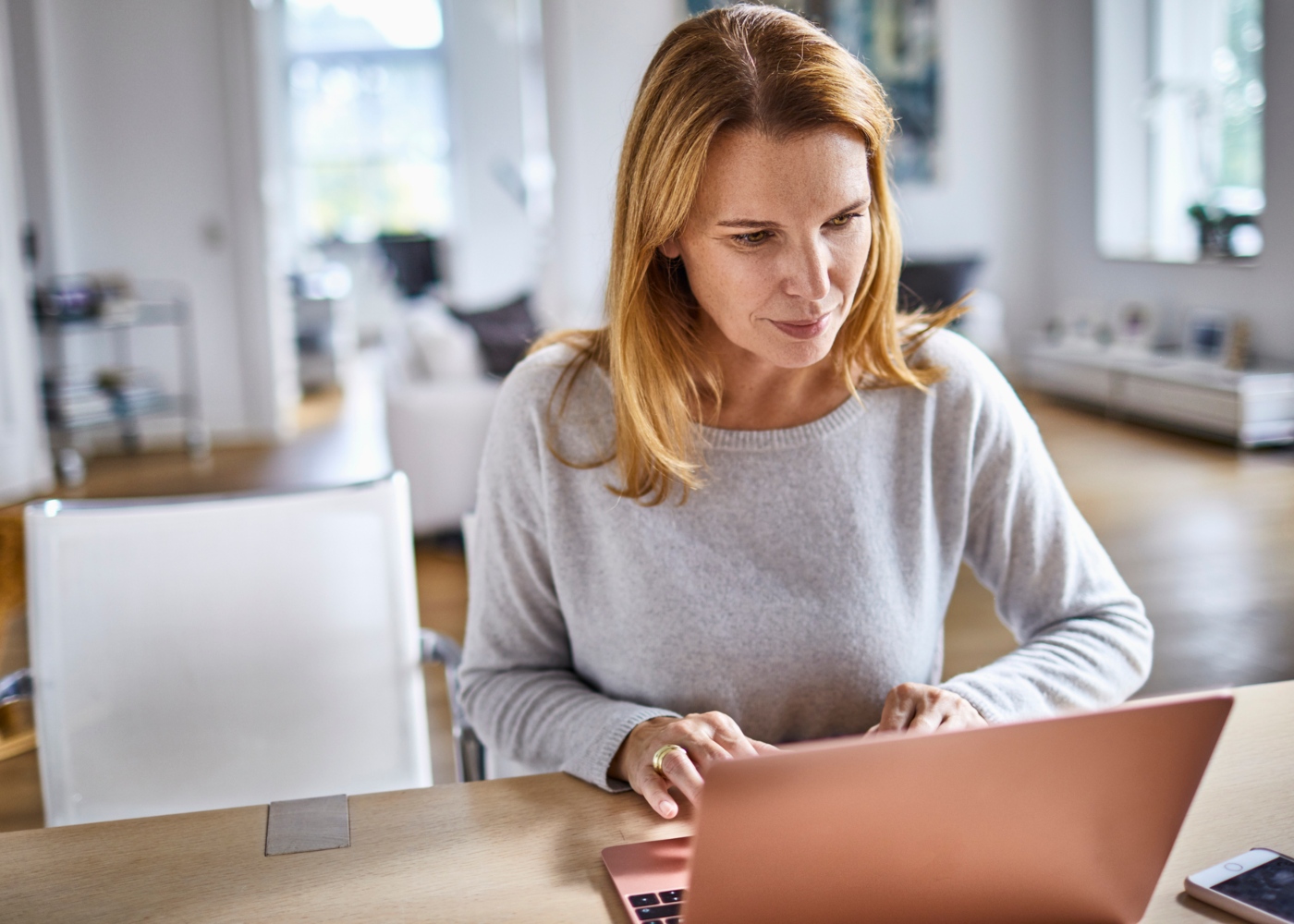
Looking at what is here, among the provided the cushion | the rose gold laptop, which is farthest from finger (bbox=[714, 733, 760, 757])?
the cushion

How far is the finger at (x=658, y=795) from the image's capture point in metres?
0.85

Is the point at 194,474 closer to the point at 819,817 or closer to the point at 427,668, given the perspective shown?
the point at 427,668

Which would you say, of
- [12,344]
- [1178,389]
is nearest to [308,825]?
[12,344]

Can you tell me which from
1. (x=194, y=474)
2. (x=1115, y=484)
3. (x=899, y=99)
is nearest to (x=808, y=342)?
(x=1115, y=484)

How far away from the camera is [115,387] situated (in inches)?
229

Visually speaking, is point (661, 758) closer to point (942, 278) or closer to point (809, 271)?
point (809, 271)

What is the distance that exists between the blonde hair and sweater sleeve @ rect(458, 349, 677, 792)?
1.3 inches

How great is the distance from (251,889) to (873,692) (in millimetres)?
583

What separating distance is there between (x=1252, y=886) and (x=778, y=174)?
61 cm

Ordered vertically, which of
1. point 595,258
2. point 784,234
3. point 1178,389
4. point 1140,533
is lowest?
point 1140,533

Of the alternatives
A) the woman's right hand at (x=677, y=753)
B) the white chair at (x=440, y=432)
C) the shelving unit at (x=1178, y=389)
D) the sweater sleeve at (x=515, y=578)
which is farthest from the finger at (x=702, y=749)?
the shelving unit at (x=1178, y=389)

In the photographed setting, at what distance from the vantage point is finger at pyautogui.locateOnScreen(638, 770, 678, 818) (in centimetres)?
85

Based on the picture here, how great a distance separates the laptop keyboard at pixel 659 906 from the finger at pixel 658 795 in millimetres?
109

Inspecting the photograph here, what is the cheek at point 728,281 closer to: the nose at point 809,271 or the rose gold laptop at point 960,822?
the nose at point 809,271
